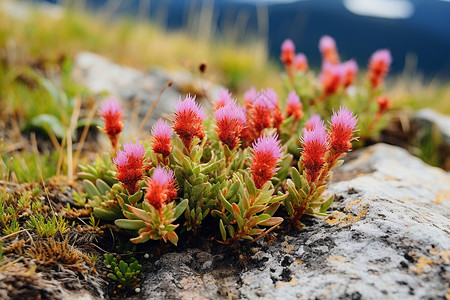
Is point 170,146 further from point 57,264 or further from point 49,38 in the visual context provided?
point 49,38

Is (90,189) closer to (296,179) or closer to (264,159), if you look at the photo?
(264,159)

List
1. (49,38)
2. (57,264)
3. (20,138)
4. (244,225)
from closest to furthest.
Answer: (57,264) < (244,225) < (20,138) < (49,38)

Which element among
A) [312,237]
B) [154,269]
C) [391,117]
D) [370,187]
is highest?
[391,117]

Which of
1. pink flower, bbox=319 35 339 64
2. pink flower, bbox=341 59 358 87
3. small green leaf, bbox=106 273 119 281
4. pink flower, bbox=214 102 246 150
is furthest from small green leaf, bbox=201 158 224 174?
pink flower, bbox=319 35 339 64

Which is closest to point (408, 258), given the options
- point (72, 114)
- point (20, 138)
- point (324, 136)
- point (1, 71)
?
point (324, 136)

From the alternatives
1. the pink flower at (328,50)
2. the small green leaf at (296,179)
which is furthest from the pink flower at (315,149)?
the pink flower at (328,50)

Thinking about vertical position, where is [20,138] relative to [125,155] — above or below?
below
